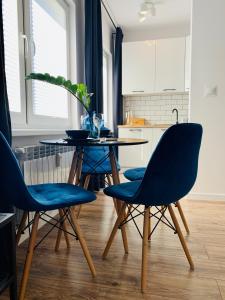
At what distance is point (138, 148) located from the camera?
4.21 metres

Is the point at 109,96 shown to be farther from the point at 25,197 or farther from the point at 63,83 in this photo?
the point at 25,197

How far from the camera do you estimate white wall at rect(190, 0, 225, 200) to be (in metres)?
2.61

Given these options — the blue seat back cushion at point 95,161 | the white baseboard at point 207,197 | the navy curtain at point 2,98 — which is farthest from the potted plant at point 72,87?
the white baseboard at point 207,197

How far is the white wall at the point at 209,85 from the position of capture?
2605mm

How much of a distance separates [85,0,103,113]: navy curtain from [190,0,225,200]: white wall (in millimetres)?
1145

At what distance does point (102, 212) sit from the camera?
2410 mm

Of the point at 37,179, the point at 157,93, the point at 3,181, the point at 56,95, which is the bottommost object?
the point at 37,179

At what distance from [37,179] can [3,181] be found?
0.74 metres

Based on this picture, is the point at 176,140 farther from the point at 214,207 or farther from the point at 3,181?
the point at 214,207

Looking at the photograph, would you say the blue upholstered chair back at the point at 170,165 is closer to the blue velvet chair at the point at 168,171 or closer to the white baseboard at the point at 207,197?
the blue velvet chair at the point at 168,171

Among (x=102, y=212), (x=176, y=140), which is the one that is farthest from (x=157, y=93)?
(x=176, y=140)

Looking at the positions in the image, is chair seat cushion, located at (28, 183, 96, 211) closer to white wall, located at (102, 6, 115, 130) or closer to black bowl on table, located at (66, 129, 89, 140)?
black bowl on table, located at (66, 129, 89, 140)

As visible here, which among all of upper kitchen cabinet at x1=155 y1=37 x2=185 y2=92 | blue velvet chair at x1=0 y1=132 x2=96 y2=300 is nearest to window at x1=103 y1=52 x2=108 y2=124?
upper kitchen cabinet at x1=155 y1=37 x2=185 y2=92

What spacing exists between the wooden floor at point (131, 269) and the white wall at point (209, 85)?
0.79 meters
